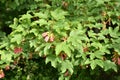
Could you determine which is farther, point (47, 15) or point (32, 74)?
point (32, 74)

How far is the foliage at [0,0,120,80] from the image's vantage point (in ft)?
12.0

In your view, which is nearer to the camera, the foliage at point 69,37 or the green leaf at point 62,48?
the green leaf at point 62,48

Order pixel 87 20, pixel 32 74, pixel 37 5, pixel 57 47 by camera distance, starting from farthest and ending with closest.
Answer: pixel 32 74
pixel 37 5
pixel 87 20
pixel 57 47

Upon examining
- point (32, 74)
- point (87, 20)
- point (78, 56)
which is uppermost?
point (87, 20)

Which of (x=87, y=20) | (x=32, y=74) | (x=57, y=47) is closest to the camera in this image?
(x=57, y=47)

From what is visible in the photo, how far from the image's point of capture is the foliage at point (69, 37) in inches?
144

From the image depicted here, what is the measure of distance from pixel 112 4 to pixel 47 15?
3.05ft

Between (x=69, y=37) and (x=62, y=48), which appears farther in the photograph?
(x=69, y=37)

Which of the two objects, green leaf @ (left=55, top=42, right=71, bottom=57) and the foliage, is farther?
the foliage

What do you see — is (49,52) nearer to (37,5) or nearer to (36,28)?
(36,28)

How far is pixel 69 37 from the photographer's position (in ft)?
11.9

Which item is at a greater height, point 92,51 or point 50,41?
point 50,41

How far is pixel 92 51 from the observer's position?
3.92 m

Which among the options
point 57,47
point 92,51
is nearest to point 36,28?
point 57,47
